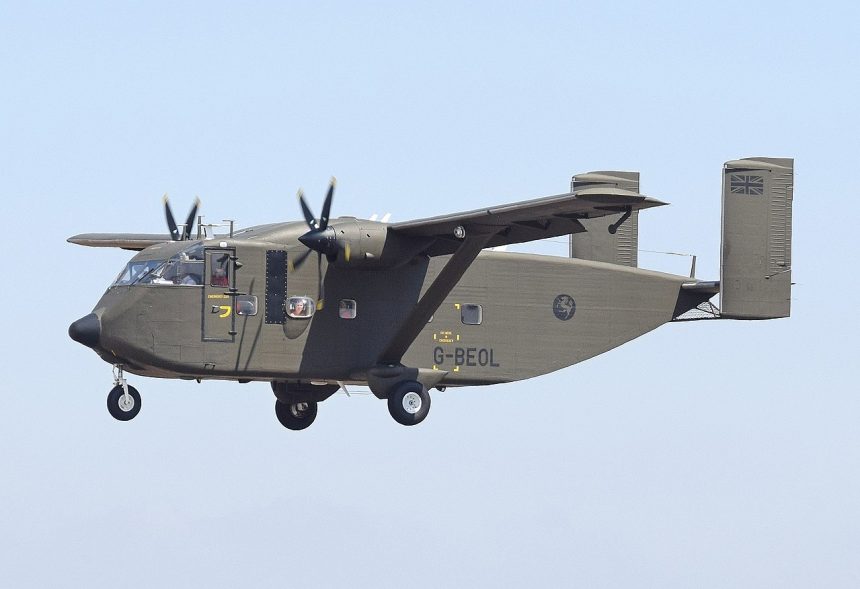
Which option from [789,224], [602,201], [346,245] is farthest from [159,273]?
[789,224]

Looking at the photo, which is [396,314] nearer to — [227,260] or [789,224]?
[227,260]

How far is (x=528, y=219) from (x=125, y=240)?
29.5 ft

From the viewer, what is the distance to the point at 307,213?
29.6 metres

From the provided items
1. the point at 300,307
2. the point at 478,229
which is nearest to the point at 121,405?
the point at 300,307

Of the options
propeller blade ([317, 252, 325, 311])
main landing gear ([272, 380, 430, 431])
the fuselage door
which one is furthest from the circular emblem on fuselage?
the fuselage door

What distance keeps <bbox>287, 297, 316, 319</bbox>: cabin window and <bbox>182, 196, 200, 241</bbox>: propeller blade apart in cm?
272

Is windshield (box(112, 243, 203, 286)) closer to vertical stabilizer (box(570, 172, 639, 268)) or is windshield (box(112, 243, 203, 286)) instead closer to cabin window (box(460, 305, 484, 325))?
cabin window (box(460, 305, 484, 325))

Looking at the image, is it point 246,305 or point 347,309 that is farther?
point 347,309

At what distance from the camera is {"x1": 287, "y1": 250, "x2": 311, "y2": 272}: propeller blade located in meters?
29.8

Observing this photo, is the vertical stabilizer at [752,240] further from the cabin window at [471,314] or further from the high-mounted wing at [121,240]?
the high-mounted wing at [121,240]

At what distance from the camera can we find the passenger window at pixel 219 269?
96.6ft

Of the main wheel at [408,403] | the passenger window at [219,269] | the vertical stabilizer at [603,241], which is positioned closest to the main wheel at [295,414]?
the main wheel at [408,403]

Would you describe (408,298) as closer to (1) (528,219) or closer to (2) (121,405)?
(1) (528,219)

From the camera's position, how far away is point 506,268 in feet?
103
